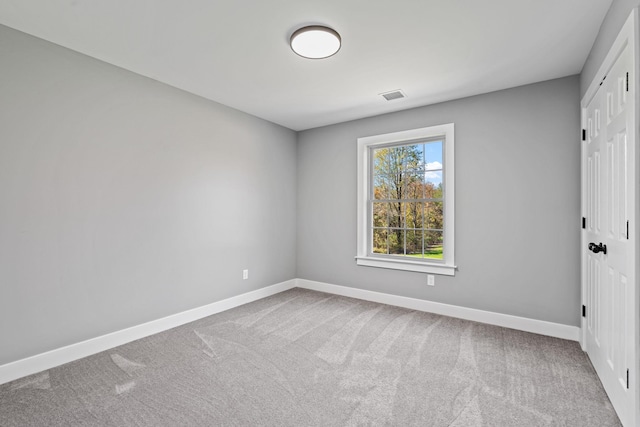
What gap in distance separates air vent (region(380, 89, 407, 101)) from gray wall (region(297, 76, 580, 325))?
1.51 ft

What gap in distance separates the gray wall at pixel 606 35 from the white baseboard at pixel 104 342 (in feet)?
13.6

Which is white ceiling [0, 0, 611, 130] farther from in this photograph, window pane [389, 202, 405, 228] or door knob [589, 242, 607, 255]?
door knob [589, 242, 607, 255]

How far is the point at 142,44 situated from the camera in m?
2.42

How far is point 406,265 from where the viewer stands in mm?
3863

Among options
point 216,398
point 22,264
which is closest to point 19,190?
point 22,264

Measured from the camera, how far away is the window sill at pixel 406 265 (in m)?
3.56

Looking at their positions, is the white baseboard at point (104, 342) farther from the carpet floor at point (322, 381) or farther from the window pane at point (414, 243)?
the window pane at point (414, 243)

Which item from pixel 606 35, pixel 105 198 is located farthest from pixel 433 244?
pixel 105 198

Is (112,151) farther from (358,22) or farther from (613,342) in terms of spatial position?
(613,342)

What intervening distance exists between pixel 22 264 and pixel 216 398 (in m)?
1.77

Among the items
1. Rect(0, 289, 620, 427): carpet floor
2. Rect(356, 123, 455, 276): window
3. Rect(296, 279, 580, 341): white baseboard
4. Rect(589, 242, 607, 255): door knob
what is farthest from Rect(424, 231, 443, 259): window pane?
Rect(589, 242, 607, 255): door knob

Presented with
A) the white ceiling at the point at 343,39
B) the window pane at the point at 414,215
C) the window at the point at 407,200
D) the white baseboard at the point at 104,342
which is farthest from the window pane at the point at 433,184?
the white baseboard at the point at 104,342

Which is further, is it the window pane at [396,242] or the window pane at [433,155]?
the window pane at [396,242]

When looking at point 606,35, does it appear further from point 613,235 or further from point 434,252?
point 434,252
